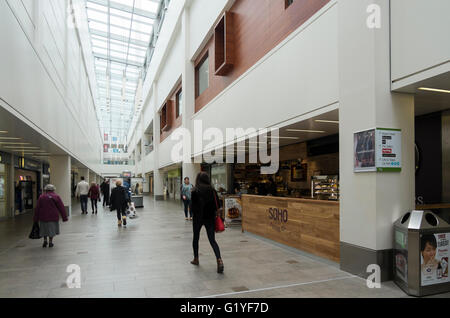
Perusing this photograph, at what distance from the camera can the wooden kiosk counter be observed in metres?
5.81

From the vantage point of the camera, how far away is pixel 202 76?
16.4 m

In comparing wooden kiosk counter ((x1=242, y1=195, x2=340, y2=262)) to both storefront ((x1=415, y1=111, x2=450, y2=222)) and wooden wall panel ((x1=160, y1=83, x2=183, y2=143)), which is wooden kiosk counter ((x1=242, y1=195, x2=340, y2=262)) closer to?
storefront ((x1=415, y1=111, x2=450, y2=222))

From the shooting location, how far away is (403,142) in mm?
4898

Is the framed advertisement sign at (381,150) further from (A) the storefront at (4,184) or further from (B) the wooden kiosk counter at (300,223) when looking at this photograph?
(A) the storefront at (4,184)

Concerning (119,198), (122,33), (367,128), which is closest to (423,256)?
(367,128)

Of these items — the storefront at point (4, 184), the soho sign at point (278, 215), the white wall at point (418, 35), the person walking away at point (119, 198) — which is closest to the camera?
the white wall at point (418, 35)

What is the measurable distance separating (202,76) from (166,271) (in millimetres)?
12590

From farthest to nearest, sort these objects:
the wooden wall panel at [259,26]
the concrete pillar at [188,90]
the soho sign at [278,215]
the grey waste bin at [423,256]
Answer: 1. the concrete pillar at [188,90]
2. the wooden wall panel at [259,26]
3. the soho sign at [278,215]
4. the grey waste bin at [423,256]

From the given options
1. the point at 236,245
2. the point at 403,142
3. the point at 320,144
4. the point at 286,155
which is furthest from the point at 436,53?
the point at 286,155

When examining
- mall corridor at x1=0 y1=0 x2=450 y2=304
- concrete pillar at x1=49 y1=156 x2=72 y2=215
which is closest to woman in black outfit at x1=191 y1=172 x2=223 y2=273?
mall corridor at x1=0 y1=0 x2=450 y2=304

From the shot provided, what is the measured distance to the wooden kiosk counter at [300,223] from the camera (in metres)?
5.81

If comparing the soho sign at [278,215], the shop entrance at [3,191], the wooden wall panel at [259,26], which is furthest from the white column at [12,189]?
the soho sign at [278,215]

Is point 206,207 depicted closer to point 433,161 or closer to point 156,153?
point 433,161
